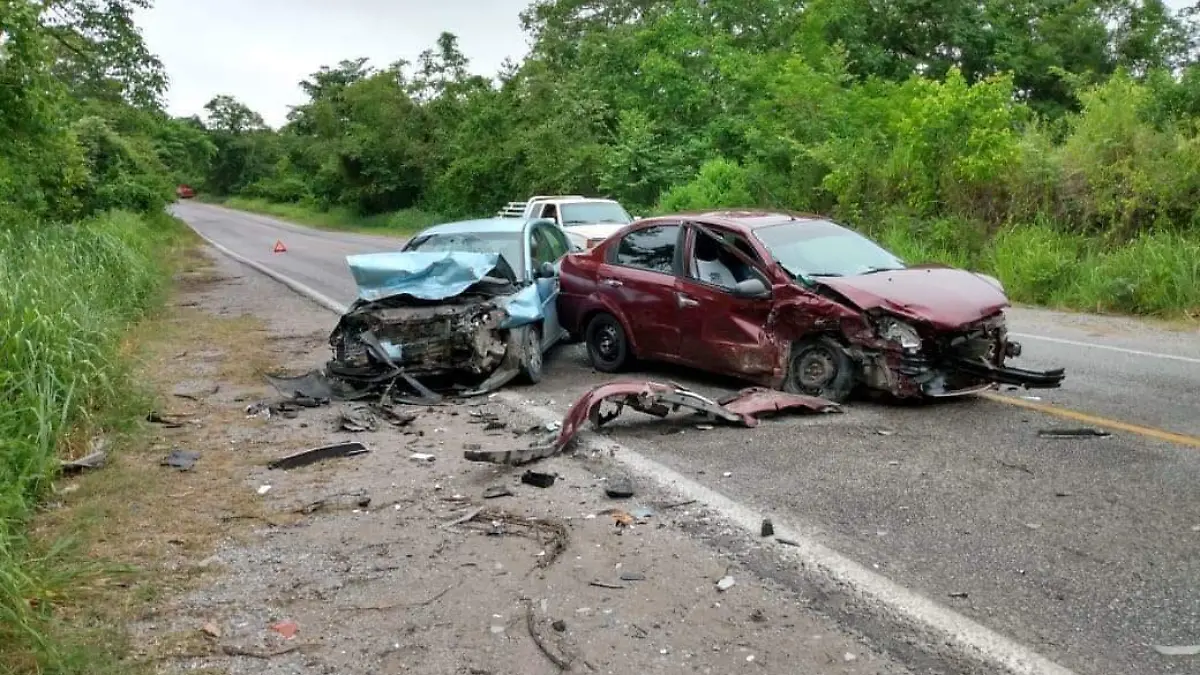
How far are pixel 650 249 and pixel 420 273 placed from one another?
2.17 metres

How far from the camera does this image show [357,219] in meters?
52.2

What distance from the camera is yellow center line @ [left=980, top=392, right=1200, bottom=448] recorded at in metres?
6.64

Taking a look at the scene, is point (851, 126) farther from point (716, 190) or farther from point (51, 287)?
point (51, 287)

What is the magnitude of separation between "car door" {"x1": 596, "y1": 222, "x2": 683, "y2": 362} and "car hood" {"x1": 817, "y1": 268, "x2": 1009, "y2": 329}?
5.28 ft

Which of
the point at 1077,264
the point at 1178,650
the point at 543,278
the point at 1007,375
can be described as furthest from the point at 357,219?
the point at 1178,650

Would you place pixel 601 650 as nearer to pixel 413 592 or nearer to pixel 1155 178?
pixel 413 592

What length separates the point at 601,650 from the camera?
3.96 metres

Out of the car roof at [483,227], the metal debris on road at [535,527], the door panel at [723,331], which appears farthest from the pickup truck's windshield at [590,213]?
the metal debris on road at [535,527]

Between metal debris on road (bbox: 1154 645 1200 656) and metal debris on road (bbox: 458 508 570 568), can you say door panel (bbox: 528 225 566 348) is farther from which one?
metal debris on road (bbox: 1154 645 1200 656)

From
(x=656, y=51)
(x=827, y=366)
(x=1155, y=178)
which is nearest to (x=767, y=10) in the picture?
(x=656, y=51)

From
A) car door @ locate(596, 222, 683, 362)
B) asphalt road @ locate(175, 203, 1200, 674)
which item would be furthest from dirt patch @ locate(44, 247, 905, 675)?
car door @ locate(596, 222, 683, 362)

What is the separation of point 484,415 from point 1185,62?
2554 centimetres

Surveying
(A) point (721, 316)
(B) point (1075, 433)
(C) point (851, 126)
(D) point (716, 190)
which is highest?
(C) point (851, 126)

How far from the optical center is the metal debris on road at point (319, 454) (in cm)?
689
